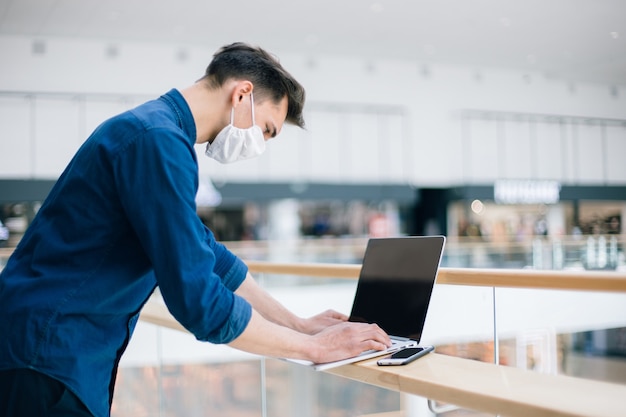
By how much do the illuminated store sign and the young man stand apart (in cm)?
1592

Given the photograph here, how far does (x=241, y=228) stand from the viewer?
1556cm

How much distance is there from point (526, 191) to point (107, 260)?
16.9 metres

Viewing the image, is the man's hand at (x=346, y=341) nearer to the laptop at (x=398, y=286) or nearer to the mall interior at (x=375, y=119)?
the laptop at (x=398, y=286)

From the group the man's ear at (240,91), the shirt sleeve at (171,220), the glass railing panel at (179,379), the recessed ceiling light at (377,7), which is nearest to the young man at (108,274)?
the shirt sleeve at (171,220)

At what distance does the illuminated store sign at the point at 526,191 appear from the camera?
55.2 feet

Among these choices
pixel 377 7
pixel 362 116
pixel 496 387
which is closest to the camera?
pixel 496 387

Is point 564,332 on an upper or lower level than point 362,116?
lower

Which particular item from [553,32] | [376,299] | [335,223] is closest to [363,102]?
[335,223]

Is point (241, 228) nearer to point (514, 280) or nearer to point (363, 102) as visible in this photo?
point (363, 102)

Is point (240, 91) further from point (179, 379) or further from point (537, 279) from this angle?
point (179, 379)

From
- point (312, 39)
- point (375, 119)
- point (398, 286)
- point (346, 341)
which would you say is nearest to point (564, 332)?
point (398, 286)

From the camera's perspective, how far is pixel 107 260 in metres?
1.28

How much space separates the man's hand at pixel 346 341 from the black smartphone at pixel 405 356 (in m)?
0.04

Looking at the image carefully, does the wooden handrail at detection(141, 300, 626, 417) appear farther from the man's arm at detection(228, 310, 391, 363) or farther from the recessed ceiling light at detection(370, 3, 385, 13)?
the recessed ceiling light at detection(370, 3, 385, 13)
